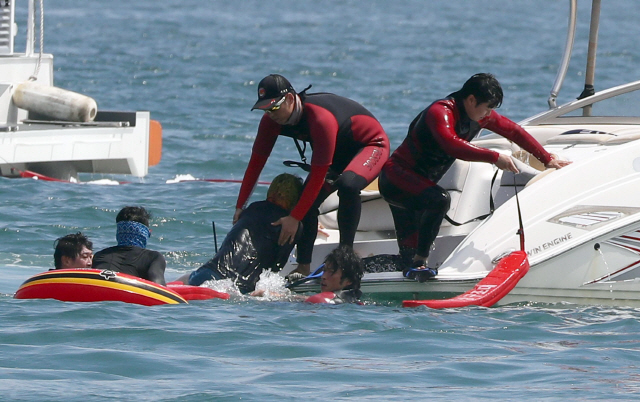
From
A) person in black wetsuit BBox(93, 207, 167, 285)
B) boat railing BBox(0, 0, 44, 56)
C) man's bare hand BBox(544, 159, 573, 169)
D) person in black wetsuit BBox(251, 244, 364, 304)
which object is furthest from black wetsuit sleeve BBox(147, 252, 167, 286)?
boat railing BBox(0, 0, 44, 56)

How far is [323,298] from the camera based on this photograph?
6816mm

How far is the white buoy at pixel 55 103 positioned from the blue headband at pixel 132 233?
25.1 feet

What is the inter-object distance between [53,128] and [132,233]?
7.55 meters

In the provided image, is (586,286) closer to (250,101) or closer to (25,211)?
(25,211)

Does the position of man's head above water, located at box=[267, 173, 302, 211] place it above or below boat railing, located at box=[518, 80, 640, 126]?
below

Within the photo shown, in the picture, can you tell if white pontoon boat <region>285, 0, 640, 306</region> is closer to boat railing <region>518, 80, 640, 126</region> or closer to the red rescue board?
the red rescue board

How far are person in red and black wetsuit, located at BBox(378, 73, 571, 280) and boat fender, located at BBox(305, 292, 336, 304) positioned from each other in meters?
Answer: 0.45

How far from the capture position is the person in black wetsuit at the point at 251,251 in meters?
7.08

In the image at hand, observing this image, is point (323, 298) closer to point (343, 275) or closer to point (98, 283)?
point (343, 275)

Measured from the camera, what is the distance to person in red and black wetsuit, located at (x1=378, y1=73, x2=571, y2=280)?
6.85 meters

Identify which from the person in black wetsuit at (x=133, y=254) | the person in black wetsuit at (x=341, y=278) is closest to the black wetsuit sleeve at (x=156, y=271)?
the person in black wetsuit at (x=133, y=254)

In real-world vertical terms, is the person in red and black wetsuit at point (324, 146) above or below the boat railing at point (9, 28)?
below

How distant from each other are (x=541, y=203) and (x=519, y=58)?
2762 centimetres

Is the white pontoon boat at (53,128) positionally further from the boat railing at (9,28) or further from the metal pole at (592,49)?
the metal pole at (592,49)
